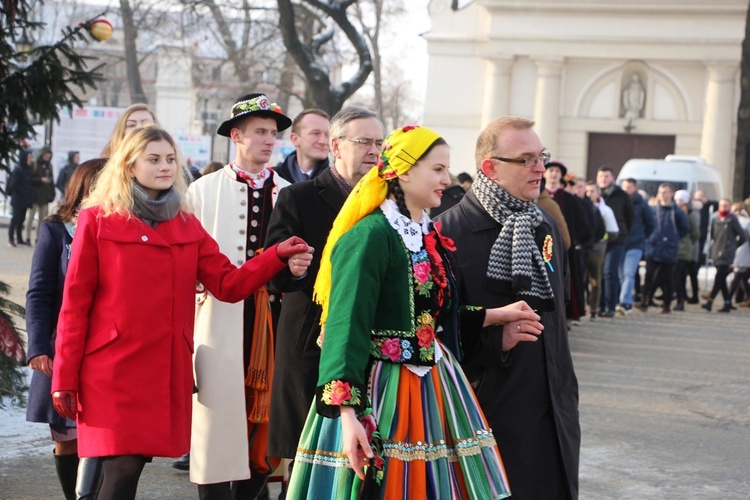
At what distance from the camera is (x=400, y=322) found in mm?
3912

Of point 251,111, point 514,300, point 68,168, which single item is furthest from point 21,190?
point 514,300

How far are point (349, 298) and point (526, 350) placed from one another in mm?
1010

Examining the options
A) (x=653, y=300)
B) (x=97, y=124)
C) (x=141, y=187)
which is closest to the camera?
(x=141, y=187)

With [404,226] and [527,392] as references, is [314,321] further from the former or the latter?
[404,226]

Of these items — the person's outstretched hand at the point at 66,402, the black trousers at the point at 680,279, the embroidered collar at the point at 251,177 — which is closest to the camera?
the person's outstretched hand at the point at 66,402

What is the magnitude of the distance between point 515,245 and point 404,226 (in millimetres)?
670

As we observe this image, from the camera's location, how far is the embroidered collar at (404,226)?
3988mm

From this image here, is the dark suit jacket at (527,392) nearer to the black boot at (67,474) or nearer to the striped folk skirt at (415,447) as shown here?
the striped folk skirt at (415,447)

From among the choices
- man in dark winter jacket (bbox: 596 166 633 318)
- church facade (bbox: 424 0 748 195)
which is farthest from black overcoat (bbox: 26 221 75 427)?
church facade (bbox: 424 0 748 195)

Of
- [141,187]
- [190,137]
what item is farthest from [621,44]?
[141,187]

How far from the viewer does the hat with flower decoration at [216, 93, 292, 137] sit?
5766 mm

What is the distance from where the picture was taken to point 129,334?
4.54 m

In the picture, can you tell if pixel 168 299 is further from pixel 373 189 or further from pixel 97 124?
pixel 97 124

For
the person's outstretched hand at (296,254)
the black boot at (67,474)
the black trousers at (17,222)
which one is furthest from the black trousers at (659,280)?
the person's outstretched hand at (296,254)
